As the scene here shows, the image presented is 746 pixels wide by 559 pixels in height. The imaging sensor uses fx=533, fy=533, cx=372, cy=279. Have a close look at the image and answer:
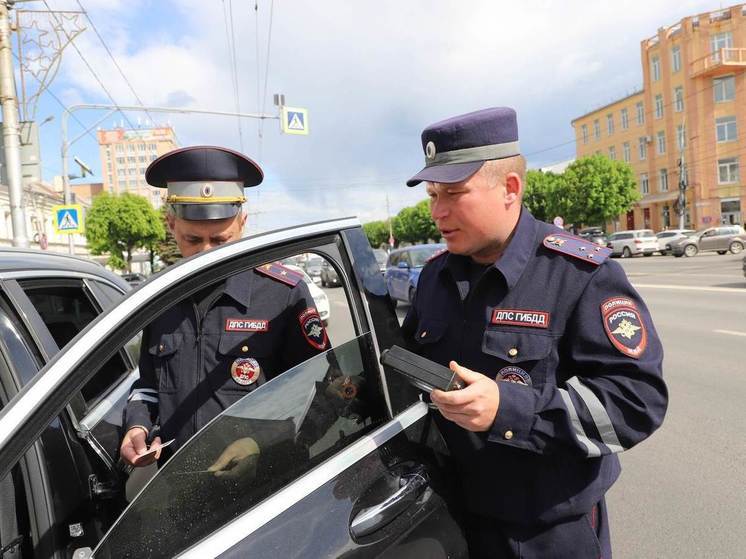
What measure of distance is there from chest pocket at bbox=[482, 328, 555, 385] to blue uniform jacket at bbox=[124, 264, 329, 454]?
23.6 inches

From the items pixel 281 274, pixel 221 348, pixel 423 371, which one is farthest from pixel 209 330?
pixel 423 371

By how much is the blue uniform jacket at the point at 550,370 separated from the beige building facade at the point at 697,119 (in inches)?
1823

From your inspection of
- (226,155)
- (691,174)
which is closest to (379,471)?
(226,155)

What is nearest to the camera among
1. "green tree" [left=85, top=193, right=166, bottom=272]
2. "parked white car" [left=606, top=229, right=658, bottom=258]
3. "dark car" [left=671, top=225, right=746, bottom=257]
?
"dark car" [left=671, top=225, right=746, bottom=257]

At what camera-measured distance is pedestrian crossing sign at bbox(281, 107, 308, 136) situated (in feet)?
47.3

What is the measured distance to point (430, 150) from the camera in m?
A: 1.61

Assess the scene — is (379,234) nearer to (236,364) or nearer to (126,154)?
(126,154)

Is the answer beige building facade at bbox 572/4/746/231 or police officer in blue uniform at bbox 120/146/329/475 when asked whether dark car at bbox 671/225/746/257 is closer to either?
beige building facade at bbox 572/4/746/231

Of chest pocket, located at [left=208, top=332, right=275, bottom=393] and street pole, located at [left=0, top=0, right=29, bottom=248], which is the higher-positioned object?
street pole, located at [left=0, top=0, right=29, bottom=248]

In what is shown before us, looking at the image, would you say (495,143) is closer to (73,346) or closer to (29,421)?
(73,346)

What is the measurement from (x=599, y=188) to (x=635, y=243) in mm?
9532

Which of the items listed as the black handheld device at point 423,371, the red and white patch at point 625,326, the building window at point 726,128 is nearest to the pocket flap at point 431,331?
the black handheld device at point 423,371

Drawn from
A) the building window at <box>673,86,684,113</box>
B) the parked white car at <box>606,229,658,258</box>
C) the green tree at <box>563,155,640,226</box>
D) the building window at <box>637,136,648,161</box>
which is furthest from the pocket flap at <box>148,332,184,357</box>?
the building window at <box>637,136,648,161</box>

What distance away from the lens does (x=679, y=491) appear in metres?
3.28
